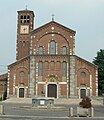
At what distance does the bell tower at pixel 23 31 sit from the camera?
6562 centimetres

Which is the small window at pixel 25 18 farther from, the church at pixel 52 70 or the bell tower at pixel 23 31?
the church at pixel 52 70

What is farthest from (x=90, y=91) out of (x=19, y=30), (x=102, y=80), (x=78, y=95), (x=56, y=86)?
(x=19, y=30)

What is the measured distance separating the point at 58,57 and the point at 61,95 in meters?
7.12

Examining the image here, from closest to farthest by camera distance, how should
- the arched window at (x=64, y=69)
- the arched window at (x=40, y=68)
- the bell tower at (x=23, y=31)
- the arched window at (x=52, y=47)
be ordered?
the arched window at (x=64, y=69) → the arched window at (x=40, y=68) → the arched window at (x=52, y=47) → the bell tower at (x=23, y=31)

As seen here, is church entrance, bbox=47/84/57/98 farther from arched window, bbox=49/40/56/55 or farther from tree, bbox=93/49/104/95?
tree, bbox=93/49/104/95

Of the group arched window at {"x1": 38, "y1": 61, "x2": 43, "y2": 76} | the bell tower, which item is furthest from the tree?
the bell tower

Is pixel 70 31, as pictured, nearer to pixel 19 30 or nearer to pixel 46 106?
pixel 19 30

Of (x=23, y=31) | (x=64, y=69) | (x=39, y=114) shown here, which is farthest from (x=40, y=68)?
(x=39, y=114)

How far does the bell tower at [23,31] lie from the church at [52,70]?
729 cm

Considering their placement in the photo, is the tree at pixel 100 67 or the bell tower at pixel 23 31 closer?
the bell tower at pixel 23 31

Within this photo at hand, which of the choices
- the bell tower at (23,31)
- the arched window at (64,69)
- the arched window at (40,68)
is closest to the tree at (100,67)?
the arched window at (64,69)

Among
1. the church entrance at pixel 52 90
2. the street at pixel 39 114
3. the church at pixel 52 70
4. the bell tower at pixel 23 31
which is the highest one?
the bell tower at pixel 23 31

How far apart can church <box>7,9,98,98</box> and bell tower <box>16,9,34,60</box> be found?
729 cm

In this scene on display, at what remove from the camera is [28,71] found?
57750 mm
